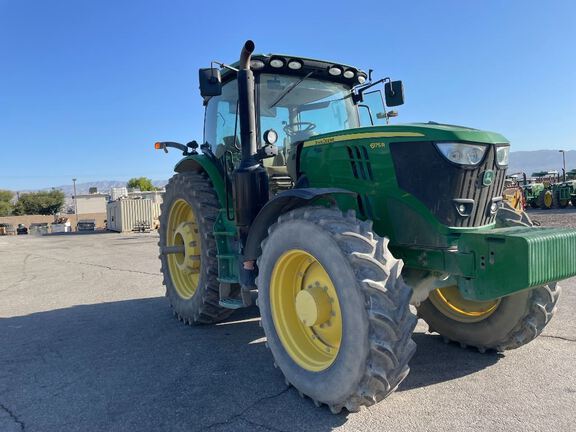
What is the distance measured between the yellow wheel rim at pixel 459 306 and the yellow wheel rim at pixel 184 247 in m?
2.57

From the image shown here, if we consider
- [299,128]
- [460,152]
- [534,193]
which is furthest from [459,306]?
[534,193]

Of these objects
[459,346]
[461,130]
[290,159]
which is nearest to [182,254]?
[290,159]

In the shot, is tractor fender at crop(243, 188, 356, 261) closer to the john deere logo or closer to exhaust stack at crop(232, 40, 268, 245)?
exhaust stack at crop(232, 40, 268, 245)

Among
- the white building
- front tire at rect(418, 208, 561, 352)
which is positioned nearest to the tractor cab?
front tire at rect(418, 208, 561, 352)

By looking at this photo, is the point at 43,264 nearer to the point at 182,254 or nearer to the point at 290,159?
the point at 182,254

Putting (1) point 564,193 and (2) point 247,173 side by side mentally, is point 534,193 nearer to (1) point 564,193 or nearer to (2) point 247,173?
(1) point 564,193

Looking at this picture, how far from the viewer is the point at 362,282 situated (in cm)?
269

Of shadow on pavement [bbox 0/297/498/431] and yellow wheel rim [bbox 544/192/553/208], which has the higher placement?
yellow wheel rim [bbox 544/192/553/208]

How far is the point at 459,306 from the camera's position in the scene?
→ 4.08 metres

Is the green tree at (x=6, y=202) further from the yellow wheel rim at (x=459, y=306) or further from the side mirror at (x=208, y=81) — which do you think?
the yellow wheel rim at (x=459, y=306)

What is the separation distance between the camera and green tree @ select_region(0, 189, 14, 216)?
229 feet

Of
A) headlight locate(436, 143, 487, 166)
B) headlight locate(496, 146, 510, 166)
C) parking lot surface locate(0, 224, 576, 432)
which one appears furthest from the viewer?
headlight locate(496, 146, 510, 166)

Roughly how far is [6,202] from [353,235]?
82.0 m

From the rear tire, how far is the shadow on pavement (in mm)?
232
